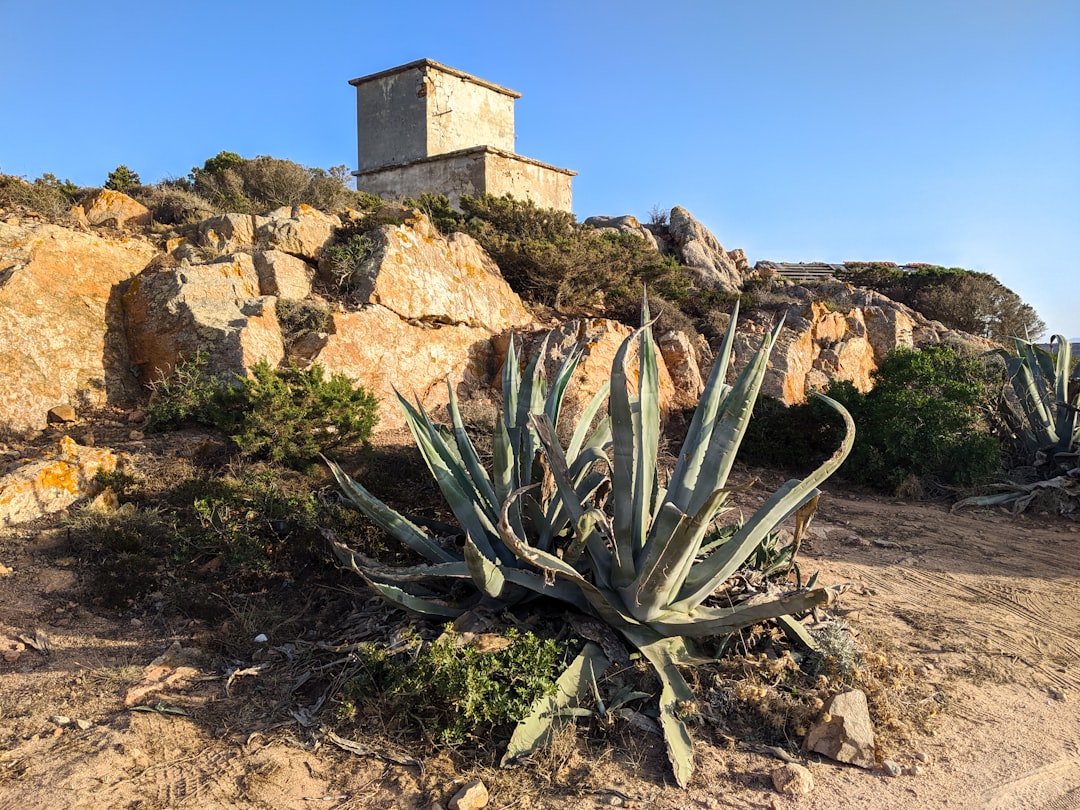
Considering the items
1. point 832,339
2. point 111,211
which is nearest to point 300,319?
point 111,211

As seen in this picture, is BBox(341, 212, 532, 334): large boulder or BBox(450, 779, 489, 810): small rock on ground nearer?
BBox(450, 779, 489, 810): small rock on ground

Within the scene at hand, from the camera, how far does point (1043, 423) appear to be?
26.6 ft

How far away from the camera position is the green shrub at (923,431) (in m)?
7.95

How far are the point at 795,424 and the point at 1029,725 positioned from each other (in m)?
6.29

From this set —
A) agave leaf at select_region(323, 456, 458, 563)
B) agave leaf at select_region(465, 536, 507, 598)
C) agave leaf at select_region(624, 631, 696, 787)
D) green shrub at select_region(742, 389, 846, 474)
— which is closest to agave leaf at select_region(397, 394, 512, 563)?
agave leaf at select_region(323, 456, 458, 563)

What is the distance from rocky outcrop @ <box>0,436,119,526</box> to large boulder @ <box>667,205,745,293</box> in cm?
1332

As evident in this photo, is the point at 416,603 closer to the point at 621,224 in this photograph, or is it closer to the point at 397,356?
the point at 397,356

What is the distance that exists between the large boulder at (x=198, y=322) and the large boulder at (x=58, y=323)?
0.76 feet

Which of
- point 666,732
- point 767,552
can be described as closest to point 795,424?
point 767,552

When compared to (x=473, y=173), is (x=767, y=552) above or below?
below

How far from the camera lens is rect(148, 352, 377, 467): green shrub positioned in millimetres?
5945

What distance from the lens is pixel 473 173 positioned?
60.4 feet

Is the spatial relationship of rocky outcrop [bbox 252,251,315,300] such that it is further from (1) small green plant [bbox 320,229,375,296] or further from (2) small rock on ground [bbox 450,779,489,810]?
(2) small rock on ground [bbox 450,779,489,810]

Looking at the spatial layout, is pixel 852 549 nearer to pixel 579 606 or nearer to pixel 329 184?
pixel 579 606
